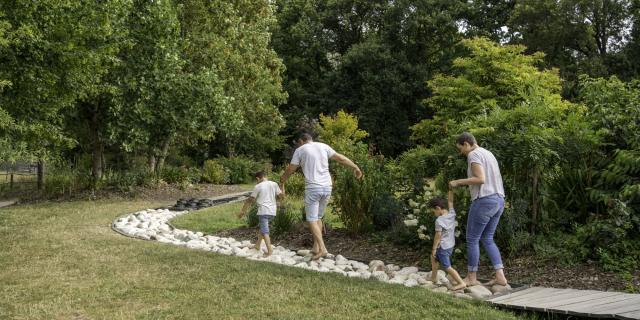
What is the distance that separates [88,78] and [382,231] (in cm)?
746

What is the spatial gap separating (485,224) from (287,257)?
3.13 meters

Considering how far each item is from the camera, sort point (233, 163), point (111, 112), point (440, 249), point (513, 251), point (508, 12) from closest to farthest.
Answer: point (440, 249)
point (513, 251)
point (111, 112)
point (233, 163)
point (508, 12)

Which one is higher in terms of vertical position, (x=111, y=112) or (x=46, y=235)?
(x=111, y=112)

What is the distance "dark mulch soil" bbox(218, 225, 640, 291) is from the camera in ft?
19.8

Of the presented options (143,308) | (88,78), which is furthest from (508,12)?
(143,308)

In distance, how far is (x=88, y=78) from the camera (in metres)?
12.5

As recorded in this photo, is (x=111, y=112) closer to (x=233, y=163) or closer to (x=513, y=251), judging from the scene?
(x=233, y=163)

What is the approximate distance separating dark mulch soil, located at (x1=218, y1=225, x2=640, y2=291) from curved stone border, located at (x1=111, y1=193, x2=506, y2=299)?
40 cm

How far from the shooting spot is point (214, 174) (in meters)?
23.7

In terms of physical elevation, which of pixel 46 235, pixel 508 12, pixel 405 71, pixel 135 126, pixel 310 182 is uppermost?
pixel 508 12

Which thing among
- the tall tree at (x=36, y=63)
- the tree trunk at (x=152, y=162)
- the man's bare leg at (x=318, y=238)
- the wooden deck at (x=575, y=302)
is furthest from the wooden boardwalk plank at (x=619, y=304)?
the tree trunk at (x=152, y=162)

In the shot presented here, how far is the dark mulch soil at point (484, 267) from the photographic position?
6035mm

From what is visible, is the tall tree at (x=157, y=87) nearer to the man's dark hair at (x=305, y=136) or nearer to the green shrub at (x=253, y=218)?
the green shrub at (x=253, y=218)

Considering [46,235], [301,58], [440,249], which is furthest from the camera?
[301,58]
